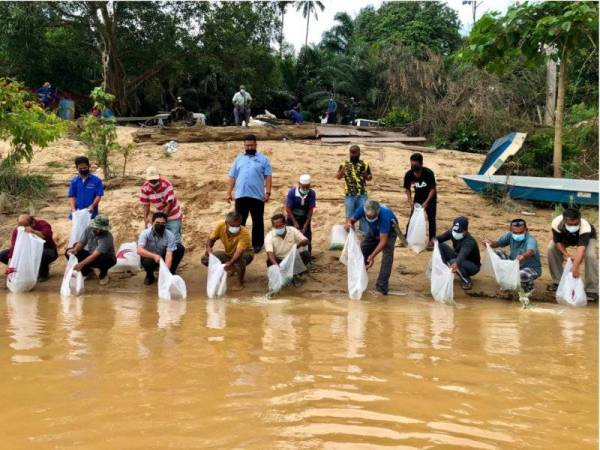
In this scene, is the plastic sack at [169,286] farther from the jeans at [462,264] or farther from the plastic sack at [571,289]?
the plastic sack at [571,289]

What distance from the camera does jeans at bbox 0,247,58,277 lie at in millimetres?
7289

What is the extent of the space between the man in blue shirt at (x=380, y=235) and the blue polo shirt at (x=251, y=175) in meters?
1.17

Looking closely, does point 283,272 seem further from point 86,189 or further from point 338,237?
point 86,189

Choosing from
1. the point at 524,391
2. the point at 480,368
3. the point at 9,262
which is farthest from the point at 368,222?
the point at 9,262

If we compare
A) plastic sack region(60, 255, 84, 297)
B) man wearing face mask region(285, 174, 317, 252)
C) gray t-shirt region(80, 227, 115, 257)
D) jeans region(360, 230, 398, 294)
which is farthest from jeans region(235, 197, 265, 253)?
plastic sack region(60, 255, 84, 297)

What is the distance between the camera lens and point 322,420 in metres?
3.11

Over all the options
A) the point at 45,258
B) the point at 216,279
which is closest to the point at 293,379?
the point at 216,279

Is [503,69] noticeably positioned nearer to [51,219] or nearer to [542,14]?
[542,14]

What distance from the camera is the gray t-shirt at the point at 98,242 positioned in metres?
7.04

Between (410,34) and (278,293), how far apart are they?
23.9 m

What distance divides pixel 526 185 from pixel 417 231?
3298 millimetres

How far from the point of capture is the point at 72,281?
22.5 ft

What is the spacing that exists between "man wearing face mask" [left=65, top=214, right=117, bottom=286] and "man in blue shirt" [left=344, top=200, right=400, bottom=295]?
276 cm

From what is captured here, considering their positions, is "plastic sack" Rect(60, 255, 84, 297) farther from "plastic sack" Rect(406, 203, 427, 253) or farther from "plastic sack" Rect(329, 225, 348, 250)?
"plastic sack" Rect(406, 203, 427, 253)
